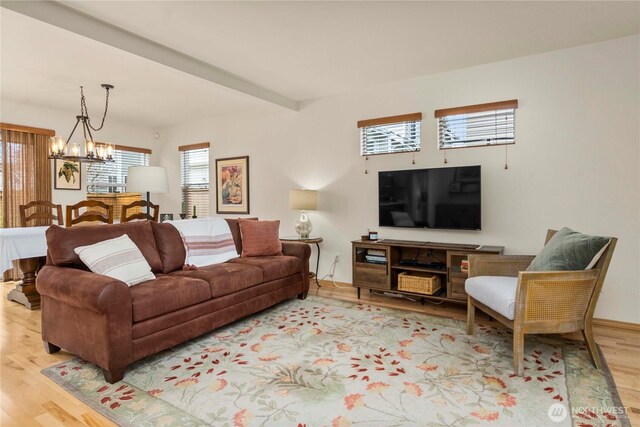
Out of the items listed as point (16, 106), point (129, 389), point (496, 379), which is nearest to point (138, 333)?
point (129, 389)

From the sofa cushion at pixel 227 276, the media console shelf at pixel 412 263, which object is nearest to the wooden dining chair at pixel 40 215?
the sofa cushion at pixel 227 276

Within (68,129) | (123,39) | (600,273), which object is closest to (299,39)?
(123,39)

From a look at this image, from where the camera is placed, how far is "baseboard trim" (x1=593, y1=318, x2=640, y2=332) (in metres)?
3.06

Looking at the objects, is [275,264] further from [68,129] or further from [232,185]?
[68,129]

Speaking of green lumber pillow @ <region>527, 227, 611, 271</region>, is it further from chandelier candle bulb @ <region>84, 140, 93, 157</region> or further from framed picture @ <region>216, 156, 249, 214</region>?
chandelier candle bulb @ <region>84, 140, 93, 157</region>

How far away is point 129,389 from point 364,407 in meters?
1.38

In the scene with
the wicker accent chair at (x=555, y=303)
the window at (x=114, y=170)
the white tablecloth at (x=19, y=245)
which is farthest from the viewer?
the window at (x=114, y=170)

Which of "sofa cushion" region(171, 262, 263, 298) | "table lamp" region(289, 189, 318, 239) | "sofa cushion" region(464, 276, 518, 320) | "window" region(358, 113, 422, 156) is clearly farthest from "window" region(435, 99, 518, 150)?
"sofa cushion" region(171, 262, 263, 298)

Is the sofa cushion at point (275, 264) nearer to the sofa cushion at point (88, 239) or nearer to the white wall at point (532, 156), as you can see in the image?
the sofa cushion at point (88, 239)

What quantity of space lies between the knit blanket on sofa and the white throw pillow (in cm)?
62

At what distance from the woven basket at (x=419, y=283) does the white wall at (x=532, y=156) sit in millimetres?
464

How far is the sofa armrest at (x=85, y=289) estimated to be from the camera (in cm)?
211

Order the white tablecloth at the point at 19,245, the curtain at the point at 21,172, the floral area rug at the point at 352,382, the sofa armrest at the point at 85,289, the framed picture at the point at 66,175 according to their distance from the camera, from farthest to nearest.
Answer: the framed picture at the point at 66,175 < the curtain at the point at 21,172 < the white tablecloth at the point at 19,245 < the sofa armrest at the point at 85,289 < the floral area rug at the point at 352,382

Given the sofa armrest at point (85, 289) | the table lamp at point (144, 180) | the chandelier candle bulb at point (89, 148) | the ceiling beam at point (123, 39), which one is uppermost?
the ceiling beam at point (123, 39)
